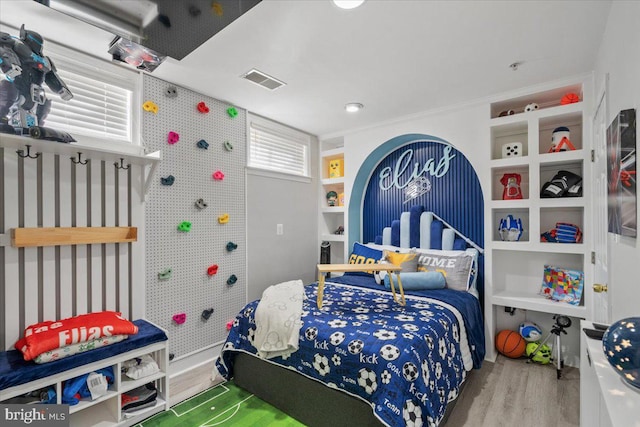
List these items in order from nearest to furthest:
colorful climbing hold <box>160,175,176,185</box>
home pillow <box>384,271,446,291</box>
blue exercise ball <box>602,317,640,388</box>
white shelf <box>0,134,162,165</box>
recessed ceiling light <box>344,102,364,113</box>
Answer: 1. blue exercise ball <box>602,317,640,388</box>
2. white shelf <box>0,134,162,165</box>
3. colorful climbing hold <box>160,175,176,185</box>
4. home pillow <box>384,271,446,291</box>
5. recessed ceiling light <box>344,102,364,113</box>

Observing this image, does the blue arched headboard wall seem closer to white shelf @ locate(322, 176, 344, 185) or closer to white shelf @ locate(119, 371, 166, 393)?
white shelf @ locate(322, 176, 344, 185)

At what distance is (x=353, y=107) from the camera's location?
3033 millimetres

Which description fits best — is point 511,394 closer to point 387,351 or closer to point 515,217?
point 387,351

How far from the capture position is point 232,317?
118 inches

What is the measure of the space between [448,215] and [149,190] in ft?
9.70

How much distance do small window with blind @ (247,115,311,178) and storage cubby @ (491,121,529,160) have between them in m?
2.19

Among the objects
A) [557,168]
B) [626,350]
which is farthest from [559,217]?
[626,350]

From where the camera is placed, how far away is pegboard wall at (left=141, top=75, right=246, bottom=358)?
7.96ft

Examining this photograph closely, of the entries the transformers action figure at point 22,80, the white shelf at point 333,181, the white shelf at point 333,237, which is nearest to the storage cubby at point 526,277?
the white shelf at point 333,237

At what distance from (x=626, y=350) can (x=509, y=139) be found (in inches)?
110

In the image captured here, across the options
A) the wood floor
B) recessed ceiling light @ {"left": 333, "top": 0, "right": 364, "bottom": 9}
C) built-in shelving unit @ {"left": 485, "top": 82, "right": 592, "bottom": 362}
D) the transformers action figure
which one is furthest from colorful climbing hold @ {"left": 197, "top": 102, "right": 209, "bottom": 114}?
built-in shelving unit @ {"left": 485, "top": 82, "right": 592, "bottom": 362}

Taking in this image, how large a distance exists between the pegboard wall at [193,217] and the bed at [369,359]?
590mm

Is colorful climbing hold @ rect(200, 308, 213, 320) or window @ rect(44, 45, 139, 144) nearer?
window @ rect(44, 45, 139, 144)

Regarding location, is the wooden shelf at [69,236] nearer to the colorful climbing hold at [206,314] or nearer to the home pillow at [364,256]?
the colorful climbing hold at [206,314]
